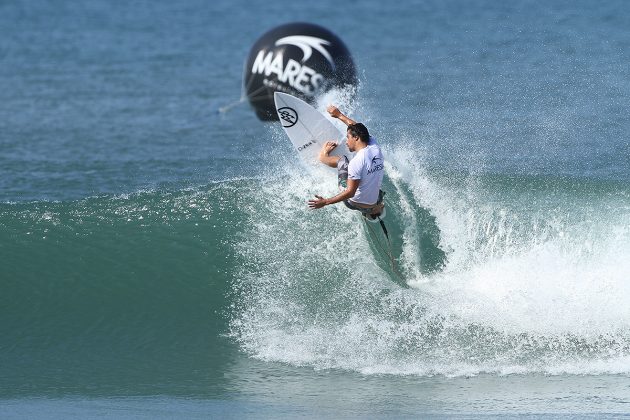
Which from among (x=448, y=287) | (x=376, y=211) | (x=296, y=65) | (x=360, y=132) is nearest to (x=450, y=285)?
(x=448, y=287)

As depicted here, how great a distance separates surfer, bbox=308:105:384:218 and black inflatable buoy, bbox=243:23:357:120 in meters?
3.41

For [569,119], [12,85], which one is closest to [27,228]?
[569,119]

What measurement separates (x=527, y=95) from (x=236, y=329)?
874cm

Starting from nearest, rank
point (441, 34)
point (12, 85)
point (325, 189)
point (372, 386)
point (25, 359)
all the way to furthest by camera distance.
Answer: point (372, 386)
point (25, 359)
point (325, 189)
point (12, 85)
point (441, 34)

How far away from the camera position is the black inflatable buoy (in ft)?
49.3

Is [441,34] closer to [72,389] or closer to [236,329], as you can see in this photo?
[236,329]

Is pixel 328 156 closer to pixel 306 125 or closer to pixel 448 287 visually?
pixel 306 125

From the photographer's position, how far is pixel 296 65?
594 inches

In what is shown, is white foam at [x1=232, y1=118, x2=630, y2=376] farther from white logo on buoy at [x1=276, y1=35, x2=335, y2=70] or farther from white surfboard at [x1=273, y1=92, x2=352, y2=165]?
white logo on buoy at [x1=276, y1=35, x2=335, y2=70]

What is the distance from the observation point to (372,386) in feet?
32.7

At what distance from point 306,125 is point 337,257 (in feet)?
5.74

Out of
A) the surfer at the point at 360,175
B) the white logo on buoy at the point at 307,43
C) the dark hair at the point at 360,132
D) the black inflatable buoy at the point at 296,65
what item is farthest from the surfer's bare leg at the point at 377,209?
the white logo on buoy at the point at 307,43

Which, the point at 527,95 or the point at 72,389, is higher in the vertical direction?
the point at 527,95

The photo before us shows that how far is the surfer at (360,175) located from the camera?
11062 millimetres
